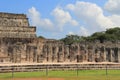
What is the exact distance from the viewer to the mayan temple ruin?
39812mm

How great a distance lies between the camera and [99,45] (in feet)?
149

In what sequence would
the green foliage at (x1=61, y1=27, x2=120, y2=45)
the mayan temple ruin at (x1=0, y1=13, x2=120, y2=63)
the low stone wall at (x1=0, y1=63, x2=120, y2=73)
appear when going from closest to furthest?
the low stone wall at (x1=0, y1=63, x2=120, y2=73) < the mayan temple ruin at (x1=0, y1=13, x2=120, y2=63) < the green foliage at (x1=61, y1=27, x2=120, y2=45)

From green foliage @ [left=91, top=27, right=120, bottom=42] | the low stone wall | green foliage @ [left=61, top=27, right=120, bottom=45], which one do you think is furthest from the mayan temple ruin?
green foliage @ [left=91, top=27, right=120, bottom=42]

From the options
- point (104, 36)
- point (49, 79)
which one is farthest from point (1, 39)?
point (104, 36)

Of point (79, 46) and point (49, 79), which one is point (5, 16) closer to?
point (79, 46)

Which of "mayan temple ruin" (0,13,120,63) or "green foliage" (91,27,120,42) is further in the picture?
"green foliage" (91,27,120,42)

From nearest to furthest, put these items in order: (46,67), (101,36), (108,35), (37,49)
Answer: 1. (46,67)
2. (37,49)
3. (108,35)
4. (101,36)

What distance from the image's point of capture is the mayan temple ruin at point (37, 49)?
131 ft

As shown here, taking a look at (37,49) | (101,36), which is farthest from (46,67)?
(101,36)

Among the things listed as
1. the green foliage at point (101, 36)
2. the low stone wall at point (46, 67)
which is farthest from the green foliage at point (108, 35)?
the low stone wall at point (46, 67)

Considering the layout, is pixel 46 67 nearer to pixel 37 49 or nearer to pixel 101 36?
pixel 37 49

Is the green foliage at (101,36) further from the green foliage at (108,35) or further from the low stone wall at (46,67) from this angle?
the low stone wall at (46,67)

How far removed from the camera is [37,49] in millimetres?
41781

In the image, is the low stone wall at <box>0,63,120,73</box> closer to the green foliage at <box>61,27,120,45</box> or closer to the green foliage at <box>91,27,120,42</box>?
the green foliage at <box>91,27,120,42</box>
